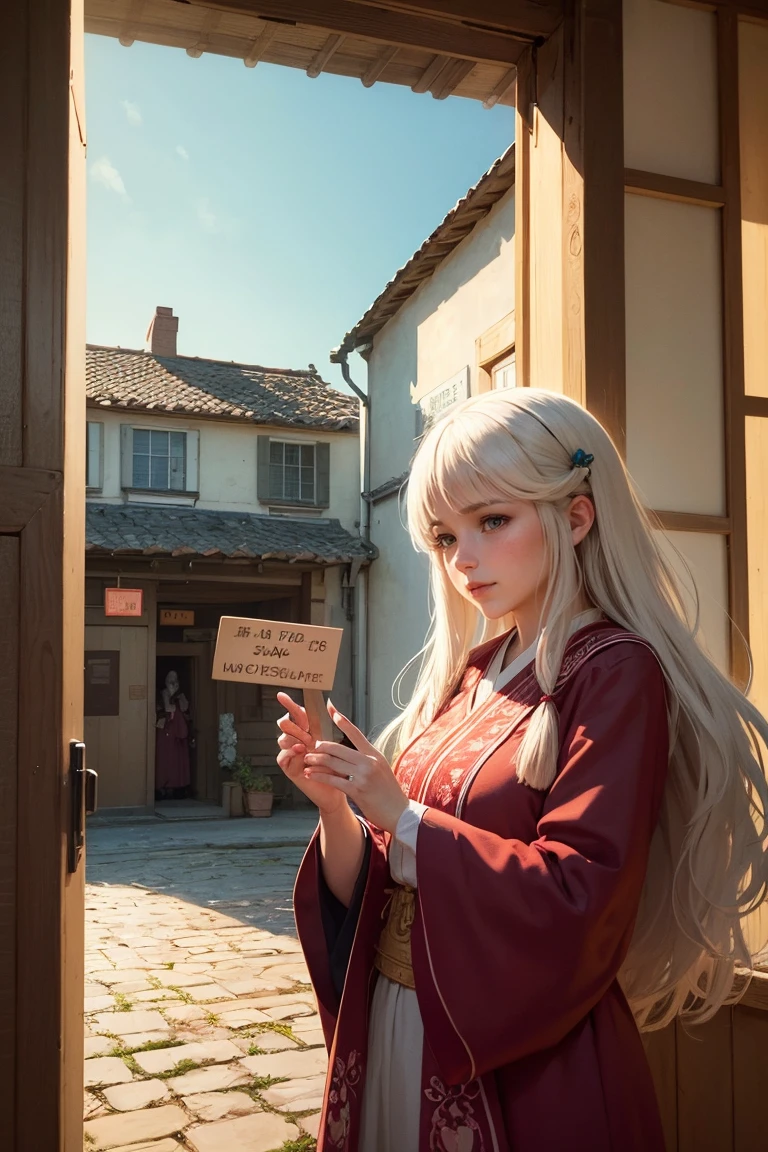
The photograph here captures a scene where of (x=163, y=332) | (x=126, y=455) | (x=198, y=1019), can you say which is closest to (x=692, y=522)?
(x=198, y=1019)

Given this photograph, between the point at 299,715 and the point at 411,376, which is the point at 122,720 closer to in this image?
the point at 411,376

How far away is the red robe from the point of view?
142cm

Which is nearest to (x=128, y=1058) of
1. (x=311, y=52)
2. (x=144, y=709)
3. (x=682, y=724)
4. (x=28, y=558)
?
(x=28, y=558)

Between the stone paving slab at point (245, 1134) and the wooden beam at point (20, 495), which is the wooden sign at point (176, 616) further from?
the wooden beam at point (20, 495)

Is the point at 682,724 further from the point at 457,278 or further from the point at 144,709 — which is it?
the point at 144,709

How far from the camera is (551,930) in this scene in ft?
4.65

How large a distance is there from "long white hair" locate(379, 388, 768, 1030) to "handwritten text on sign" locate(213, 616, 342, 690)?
0.31 m

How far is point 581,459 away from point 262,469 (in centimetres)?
1315

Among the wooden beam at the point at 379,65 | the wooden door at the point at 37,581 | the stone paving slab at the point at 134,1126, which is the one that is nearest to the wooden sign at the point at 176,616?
the stone paving slab at the point at 134,1126

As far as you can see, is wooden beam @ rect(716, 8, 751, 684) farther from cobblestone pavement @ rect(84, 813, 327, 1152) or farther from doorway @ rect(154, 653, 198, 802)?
doorway @ rect(154, 653, 198, 802)

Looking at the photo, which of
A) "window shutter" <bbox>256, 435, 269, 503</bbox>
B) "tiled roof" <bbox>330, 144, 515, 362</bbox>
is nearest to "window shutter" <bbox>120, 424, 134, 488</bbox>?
"window shutter" <bbox>256, 435, 269, 503</bbox>

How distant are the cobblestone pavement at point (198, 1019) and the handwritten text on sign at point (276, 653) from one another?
2332 millimetres

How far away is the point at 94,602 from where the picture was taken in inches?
528

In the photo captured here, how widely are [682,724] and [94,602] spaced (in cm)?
1253
